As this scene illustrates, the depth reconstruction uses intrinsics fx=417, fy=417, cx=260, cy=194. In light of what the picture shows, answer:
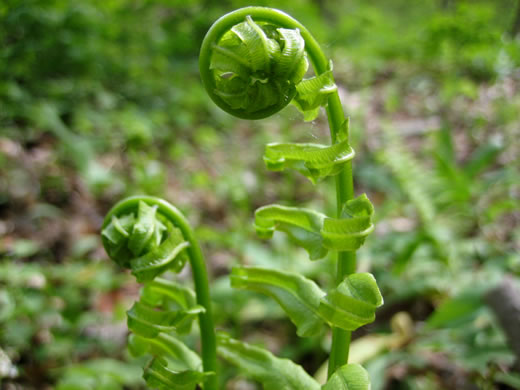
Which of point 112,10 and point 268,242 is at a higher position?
point 112,10

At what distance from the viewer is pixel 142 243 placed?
2.27 ft

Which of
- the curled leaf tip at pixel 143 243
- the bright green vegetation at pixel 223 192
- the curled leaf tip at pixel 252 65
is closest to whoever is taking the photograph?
the curled leaf tip at pixel 252 65

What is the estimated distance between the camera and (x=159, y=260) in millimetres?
686

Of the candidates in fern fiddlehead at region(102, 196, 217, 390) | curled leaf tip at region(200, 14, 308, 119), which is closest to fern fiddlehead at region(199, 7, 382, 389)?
curled leaf tip at region(200, 14, 308, 119)

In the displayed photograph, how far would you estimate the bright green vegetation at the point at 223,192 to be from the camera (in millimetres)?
1636

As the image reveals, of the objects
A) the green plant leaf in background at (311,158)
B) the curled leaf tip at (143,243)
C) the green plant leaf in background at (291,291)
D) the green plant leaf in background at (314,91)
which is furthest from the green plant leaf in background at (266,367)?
the green plant leaf in background at (314,91)

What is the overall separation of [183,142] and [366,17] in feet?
17.1

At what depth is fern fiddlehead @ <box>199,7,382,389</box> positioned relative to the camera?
58 centimetres

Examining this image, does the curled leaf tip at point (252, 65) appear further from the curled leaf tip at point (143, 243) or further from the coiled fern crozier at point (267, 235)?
the curled leaf tip at point (143, 243)

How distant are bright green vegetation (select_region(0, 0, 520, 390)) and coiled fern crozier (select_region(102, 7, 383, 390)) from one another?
1 cm

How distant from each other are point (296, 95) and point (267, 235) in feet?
0.91

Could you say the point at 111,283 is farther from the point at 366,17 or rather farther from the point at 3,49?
the point at 366,17

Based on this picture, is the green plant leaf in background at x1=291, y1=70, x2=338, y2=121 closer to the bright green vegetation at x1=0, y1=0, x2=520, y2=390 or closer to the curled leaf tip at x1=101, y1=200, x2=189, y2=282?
the bright green vegetation at x1=0, y1=0, x2=520, y2=390

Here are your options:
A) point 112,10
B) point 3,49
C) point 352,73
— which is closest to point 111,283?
point 3,49
